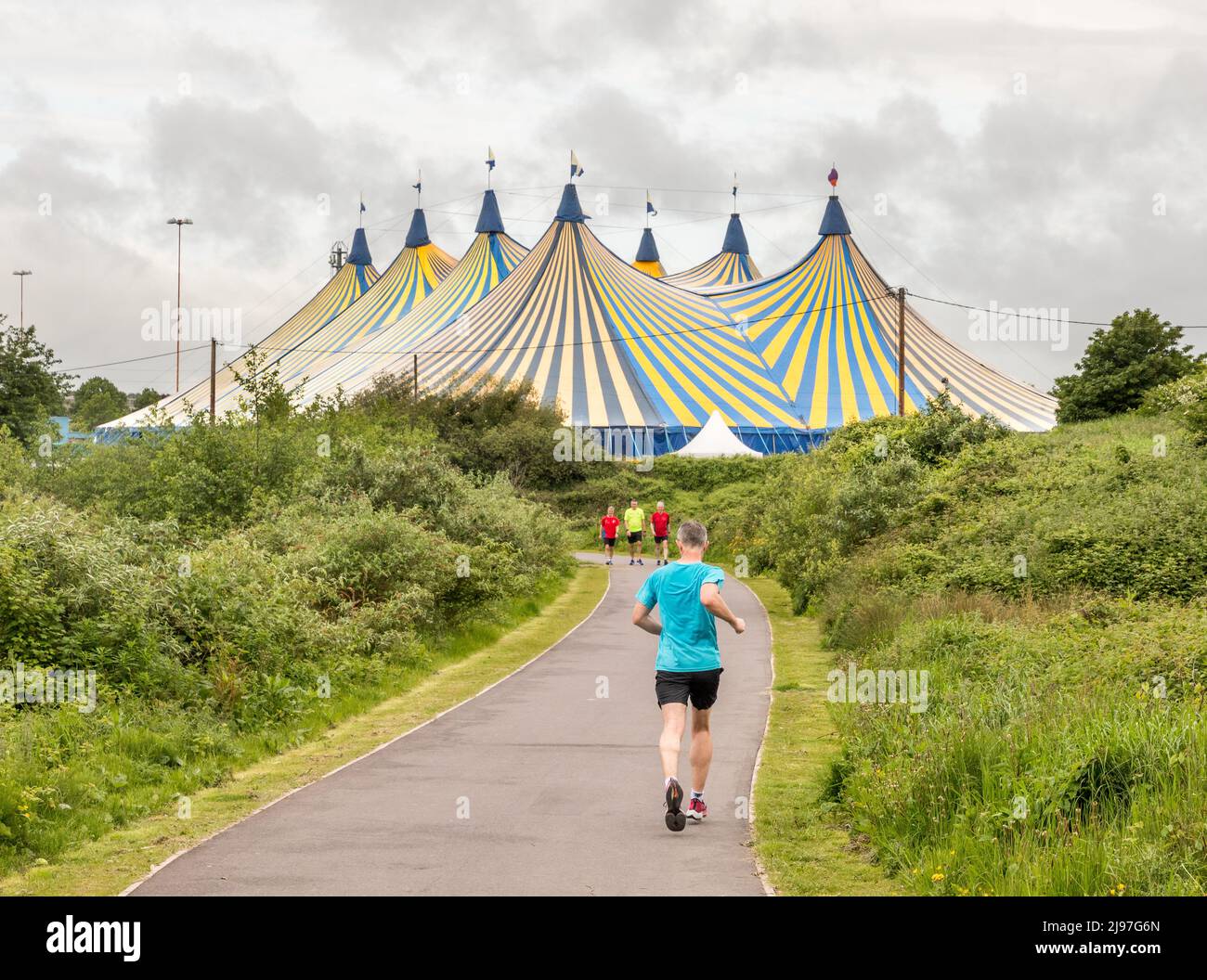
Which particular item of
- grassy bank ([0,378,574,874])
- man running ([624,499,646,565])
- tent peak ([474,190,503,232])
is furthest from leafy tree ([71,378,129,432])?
grassy bank ([0,378,574,874])

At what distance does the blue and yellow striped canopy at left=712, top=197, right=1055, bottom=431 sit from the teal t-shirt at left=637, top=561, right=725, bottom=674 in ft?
126

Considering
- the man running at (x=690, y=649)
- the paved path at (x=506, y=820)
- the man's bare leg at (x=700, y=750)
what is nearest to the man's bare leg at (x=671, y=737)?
the man running at (x=690, y=649)

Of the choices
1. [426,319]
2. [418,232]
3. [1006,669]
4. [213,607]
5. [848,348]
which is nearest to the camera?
[1006,669]

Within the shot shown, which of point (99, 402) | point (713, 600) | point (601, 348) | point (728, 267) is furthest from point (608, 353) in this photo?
point (99, 402)

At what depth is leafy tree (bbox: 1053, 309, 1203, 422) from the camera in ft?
115

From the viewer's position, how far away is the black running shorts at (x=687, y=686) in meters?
7.70

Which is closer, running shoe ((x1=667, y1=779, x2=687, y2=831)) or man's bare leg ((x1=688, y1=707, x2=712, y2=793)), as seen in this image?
running shoe ((x1=667, y1=779, x2=687, y2=831))

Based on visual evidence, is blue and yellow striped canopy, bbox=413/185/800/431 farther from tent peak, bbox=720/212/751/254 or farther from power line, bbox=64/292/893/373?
tent peak, bbox=720/212/751/254

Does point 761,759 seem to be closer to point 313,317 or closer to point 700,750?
point 700,750

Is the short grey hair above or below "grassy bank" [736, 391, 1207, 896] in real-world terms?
above

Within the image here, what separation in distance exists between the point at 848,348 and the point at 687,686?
44305mm

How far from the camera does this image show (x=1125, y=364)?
36.0 metres

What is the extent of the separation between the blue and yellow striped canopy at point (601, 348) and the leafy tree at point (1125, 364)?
11771 millimetres

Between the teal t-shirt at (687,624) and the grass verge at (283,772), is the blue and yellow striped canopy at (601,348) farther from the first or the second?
the teal t-shirt at (687,624)
